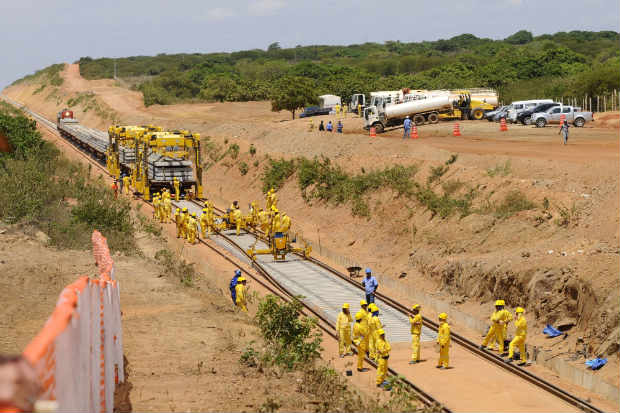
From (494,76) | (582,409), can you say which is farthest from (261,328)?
(494,76)

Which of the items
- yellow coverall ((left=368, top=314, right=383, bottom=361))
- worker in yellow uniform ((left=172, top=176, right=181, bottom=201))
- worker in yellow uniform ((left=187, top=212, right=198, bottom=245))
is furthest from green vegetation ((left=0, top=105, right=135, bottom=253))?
yellow coverall ((left=368, top=314, right=383, bottom=361))

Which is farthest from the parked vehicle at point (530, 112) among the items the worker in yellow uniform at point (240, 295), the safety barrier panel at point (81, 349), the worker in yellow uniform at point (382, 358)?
the safety barrier panel at point (81, 349)

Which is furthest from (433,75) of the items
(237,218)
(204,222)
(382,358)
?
(382,358)

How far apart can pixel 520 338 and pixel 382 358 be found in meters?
3.73

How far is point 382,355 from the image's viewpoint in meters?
15.2

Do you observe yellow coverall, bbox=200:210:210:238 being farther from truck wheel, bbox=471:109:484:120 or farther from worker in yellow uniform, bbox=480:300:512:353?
truck wheel, bbox=471:109:484:120

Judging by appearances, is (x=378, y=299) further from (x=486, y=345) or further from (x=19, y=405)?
(x=19, y=405)

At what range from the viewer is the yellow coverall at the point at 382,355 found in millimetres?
15242

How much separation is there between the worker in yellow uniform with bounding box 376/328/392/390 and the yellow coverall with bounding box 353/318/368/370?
0.86 m

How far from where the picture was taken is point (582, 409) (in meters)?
14.8

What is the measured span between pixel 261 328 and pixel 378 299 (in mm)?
7065

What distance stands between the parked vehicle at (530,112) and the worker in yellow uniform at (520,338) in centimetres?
3312

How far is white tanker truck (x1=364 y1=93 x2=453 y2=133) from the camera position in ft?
168

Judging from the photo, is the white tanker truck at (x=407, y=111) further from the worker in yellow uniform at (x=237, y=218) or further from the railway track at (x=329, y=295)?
the railway track at (x=329, y=295)
